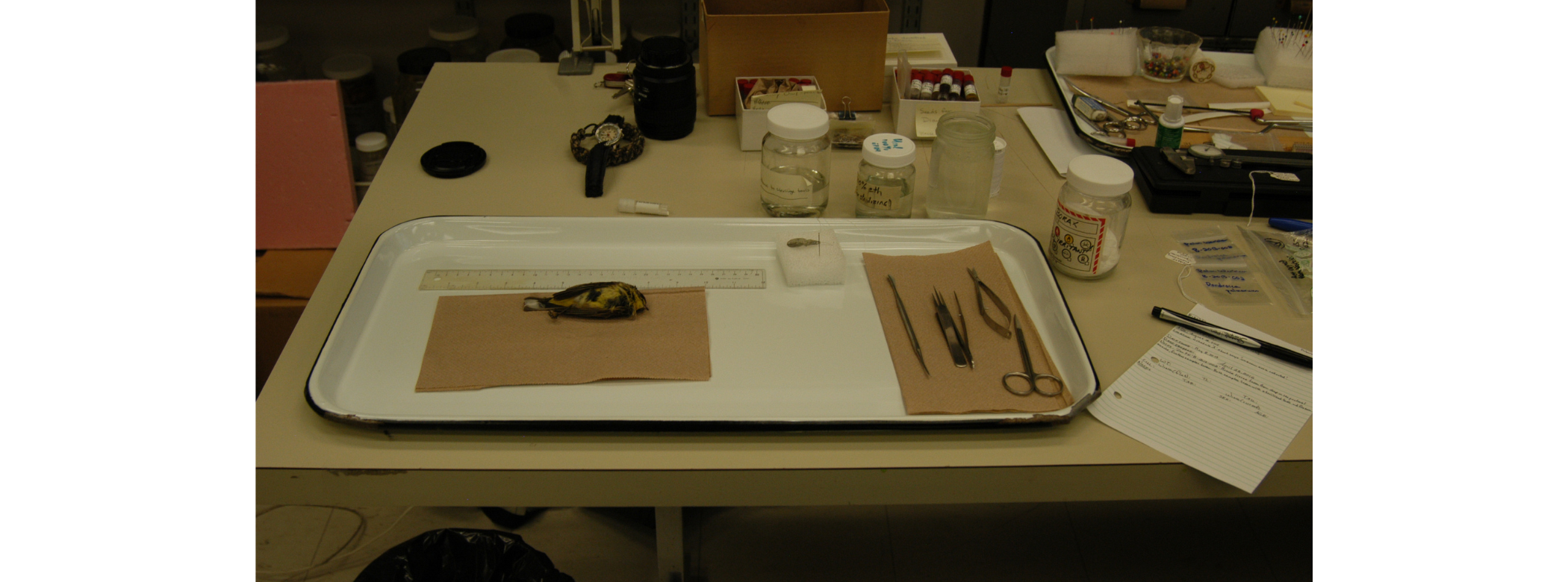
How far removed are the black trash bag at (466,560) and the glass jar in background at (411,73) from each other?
128 centimetres

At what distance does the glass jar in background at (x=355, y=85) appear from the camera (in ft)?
7.55

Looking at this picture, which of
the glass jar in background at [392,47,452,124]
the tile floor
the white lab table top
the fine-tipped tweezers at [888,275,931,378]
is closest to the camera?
the white lab table top

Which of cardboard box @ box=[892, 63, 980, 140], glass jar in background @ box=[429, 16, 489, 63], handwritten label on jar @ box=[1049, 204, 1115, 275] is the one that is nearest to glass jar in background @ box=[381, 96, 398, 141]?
glass jar in background @ box=[429, 16, 489, 63]

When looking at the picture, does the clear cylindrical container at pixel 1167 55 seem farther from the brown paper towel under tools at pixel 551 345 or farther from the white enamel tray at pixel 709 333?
the brown paper towel under tools at pixel 551 345

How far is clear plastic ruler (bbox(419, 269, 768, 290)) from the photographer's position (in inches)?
41.8

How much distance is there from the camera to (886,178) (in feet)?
3.84

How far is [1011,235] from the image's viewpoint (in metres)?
1.15

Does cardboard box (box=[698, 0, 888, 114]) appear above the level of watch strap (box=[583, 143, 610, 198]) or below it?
above

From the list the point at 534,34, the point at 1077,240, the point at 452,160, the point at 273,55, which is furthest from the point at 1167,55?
the point at 273,55

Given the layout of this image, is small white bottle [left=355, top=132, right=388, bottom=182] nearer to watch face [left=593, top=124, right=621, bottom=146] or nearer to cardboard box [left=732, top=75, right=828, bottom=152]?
watch face [left=593, top=124, right=621, bottom=146]

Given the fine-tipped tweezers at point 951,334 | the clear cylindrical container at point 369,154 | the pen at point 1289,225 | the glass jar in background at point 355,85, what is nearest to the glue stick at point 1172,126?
the pen at point 1289,225

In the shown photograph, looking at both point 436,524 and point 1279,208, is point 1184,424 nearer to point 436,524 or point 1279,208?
point 1279,208

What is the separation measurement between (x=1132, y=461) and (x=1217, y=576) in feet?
3.05

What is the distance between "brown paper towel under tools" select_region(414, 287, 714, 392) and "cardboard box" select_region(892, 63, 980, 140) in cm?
58
